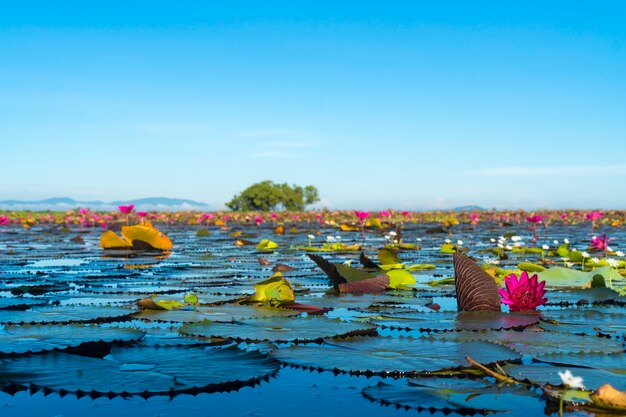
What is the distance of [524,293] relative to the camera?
3307 millimetres

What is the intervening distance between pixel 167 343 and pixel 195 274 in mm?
2947

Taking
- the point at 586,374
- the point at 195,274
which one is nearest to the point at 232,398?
the point at 586,374

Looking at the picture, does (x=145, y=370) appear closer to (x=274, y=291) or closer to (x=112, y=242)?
(x=274, y=291)

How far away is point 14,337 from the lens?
254 cm

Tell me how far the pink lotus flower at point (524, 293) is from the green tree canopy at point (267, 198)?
115 ft

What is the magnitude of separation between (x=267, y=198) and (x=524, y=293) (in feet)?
116

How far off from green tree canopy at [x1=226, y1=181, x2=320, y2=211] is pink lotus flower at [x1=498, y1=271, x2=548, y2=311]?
35.1m

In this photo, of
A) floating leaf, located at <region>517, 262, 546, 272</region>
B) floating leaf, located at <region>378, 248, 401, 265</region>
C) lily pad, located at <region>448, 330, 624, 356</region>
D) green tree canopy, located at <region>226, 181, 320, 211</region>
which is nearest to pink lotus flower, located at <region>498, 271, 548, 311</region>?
lily pad, located at <region>448, 330, 624, 356</region>

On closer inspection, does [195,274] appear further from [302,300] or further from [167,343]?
[167,343]

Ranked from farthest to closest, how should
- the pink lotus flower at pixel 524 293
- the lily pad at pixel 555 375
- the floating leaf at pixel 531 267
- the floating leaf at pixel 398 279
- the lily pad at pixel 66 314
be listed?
the floating leaf at pixel 531 267, the floating leaf at pixel 398 279, the pink lotus flower at pixel 524 293, the lily pad at pixel 66 314, the lily pad at pixel 555 375

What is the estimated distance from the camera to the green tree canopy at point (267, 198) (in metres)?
38.4

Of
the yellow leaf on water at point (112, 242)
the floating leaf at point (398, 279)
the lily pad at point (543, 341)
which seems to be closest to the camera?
the lily pad at point (543, 341)

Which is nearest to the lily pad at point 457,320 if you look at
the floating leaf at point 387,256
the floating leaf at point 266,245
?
the floating leaf at point 387,256

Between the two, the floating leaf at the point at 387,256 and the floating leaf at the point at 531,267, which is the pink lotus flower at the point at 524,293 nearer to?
the floating leaf at the point at 531,267
